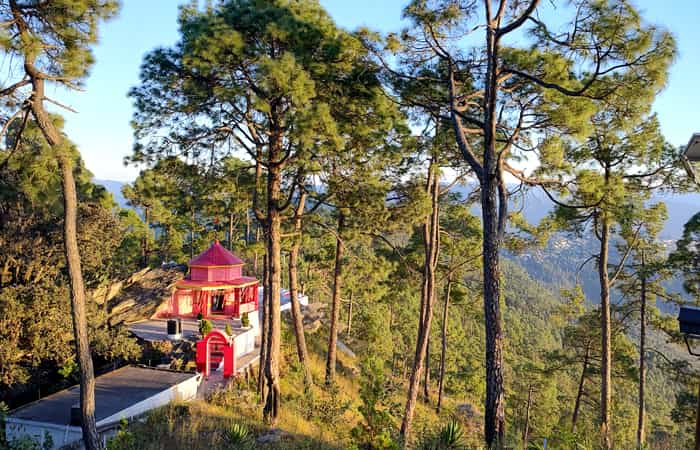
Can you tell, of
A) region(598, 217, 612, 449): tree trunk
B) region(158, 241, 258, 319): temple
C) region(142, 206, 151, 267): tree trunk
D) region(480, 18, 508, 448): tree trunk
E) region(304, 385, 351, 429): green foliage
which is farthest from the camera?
region(142, 206, 151, 267): tree trunk

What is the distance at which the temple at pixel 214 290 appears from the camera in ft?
64.3

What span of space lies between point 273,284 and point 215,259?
37.1 feet

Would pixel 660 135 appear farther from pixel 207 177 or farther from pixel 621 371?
pixel 207 177

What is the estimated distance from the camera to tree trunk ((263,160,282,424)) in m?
9.42

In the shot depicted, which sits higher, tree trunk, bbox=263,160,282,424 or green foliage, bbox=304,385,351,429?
tree trunk, bbox=263,160,282,424

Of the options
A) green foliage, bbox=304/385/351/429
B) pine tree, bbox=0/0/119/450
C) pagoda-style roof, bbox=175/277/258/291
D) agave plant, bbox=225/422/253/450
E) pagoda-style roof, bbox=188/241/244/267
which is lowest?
green foliage, bbox=304/385/351/429

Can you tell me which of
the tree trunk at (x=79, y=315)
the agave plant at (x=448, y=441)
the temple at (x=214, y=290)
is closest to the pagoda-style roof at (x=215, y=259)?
the temple at (x=214, y=290)

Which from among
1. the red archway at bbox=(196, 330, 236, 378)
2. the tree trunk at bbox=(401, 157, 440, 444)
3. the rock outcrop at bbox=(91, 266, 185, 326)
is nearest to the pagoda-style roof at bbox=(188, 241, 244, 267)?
the rock outcrop at bbox=(91, 266, 185, 326)

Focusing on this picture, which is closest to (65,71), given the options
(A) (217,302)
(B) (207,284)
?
(B) (207,284)

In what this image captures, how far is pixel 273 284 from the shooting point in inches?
381

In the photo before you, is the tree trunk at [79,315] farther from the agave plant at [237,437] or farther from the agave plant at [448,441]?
the agave plant at [448,441]

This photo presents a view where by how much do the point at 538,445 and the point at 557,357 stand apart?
12550mm

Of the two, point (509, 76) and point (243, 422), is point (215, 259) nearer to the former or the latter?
point (243, 422)

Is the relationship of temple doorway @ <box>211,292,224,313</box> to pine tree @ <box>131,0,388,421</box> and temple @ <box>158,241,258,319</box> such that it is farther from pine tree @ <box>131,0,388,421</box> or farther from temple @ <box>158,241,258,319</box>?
pine tree @ <box>131,0,388,421</box>
